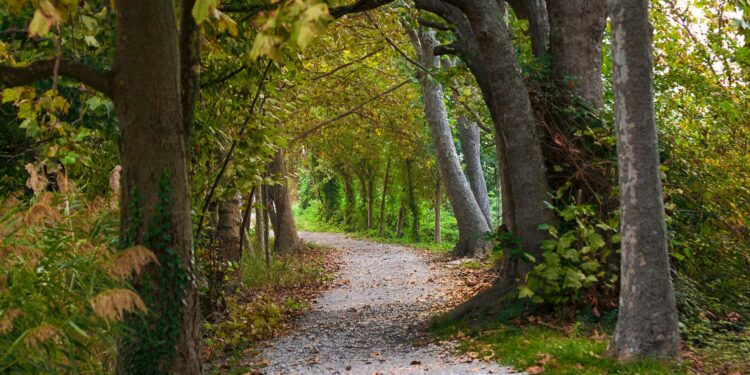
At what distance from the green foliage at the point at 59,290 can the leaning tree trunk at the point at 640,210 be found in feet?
13.8

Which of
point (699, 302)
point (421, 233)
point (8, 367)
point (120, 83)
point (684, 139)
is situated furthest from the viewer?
point (421, 233)

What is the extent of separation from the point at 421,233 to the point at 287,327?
22181 millimetres

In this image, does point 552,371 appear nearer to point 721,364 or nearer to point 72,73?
point 721,364

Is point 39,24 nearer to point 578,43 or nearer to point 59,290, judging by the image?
point 59,290

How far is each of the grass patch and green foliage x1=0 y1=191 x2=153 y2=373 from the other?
3.84m

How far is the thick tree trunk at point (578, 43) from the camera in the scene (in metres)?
8.82

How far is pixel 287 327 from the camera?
33.9 feet

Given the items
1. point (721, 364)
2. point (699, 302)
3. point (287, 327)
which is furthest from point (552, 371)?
point (287, 327)

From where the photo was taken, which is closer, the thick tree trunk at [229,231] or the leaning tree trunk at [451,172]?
the thick tree trunk at [229,231]

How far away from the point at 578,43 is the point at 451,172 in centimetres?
983

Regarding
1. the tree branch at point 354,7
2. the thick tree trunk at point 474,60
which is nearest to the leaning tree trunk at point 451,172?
the thick tree trunk at point 474,60

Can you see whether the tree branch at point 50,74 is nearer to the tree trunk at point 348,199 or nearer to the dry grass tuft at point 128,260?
the dry grass tuft at point 128,260

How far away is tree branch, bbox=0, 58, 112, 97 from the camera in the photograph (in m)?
4.32

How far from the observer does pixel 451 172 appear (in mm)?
18516
